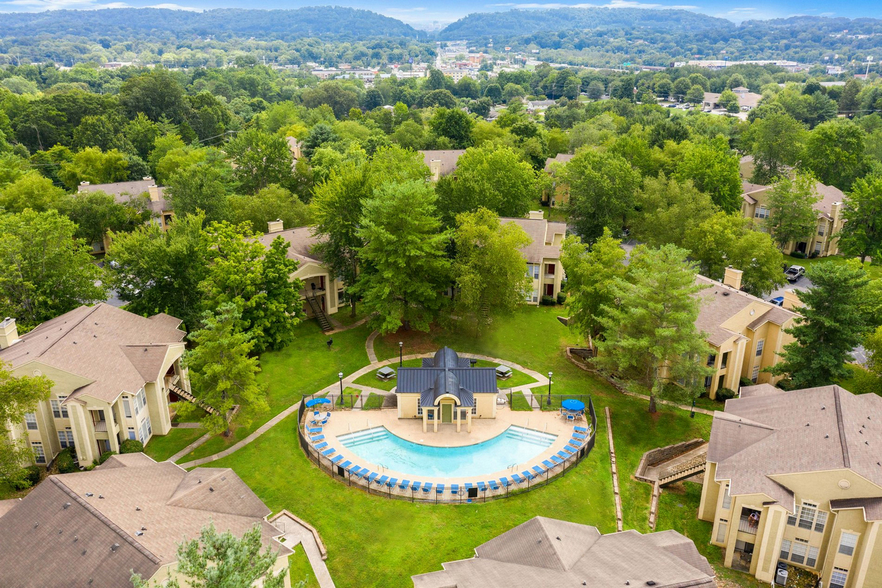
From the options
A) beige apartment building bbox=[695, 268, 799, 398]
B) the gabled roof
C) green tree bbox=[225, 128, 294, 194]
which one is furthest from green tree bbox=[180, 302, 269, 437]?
green tree bbox=[225, 128, 294, 194]

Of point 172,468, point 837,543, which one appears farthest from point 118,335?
point 837,543

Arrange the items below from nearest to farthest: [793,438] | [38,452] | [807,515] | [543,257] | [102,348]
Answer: [807,515]
[793,438]
[38,452]
[102,348]
[543,257]

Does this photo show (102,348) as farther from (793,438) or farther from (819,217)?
(819,217)

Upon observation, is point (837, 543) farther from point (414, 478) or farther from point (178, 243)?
point (178, 243)

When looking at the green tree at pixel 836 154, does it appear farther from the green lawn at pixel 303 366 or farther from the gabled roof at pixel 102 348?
the gabled roof at pixel 102 348

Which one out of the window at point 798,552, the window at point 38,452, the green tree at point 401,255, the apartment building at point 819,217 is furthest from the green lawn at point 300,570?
the apartment building at point 819,217

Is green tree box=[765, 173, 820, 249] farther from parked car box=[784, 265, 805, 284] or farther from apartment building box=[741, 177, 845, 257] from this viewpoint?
parked car box=[784, 265, 805, 284]

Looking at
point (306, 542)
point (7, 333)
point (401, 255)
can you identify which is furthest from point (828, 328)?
point (7, 333)
